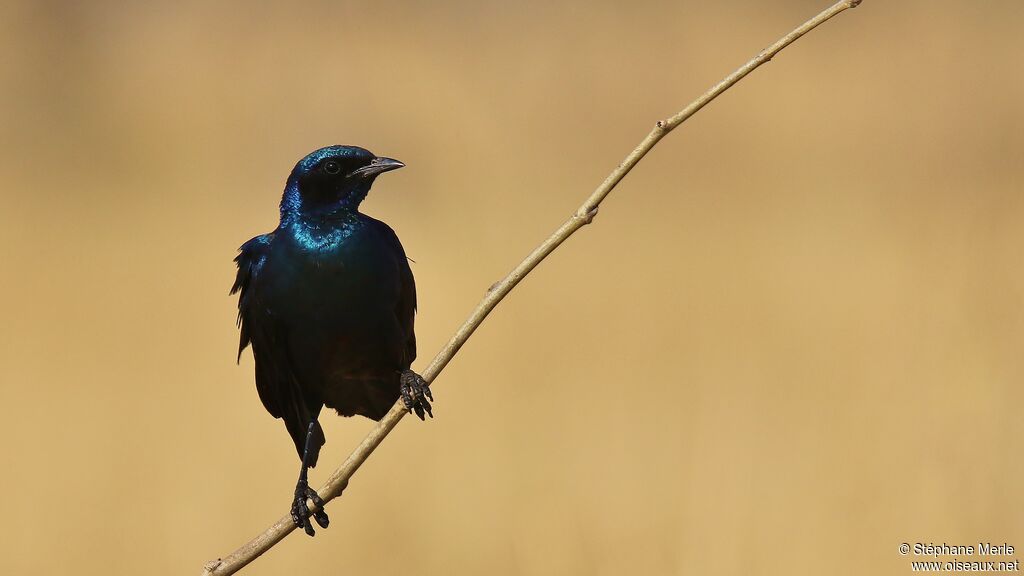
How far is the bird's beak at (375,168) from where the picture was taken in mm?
2123

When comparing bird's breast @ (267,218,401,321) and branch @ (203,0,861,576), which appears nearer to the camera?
branch @ (203,0,861,576)

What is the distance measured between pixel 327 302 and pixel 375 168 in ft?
0.86

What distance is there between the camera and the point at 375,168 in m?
2.17

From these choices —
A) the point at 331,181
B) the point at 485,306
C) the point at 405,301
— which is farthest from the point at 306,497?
the point at 485,306

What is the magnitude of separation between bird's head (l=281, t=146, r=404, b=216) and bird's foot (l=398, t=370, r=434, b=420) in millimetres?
343

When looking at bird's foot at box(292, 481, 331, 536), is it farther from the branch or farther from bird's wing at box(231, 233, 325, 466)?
the branch

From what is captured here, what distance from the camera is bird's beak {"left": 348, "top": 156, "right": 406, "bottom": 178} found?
6.97 ft

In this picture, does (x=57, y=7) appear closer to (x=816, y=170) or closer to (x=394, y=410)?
(x=816, y=170)

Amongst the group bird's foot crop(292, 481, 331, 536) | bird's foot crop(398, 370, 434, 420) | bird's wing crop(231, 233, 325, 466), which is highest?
bird's wing crop(231, 233, 325, 466)

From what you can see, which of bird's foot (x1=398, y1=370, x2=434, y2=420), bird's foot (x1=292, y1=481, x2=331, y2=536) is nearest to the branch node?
bird's foot (x1=398, y1=370, x2=434, y2=420)

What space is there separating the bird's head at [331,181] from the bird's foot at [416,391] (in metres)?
0.34

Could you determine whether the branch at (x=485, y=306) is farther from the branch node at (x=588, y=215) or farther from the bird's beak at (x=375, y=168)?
the bird's beak at (x=375, y=168)

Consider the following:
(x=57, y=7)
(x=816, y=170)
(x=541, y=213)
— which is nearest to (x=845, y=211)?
(x=816, y=170)

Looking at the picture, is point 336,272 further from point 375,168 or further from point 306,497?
point 306,497
